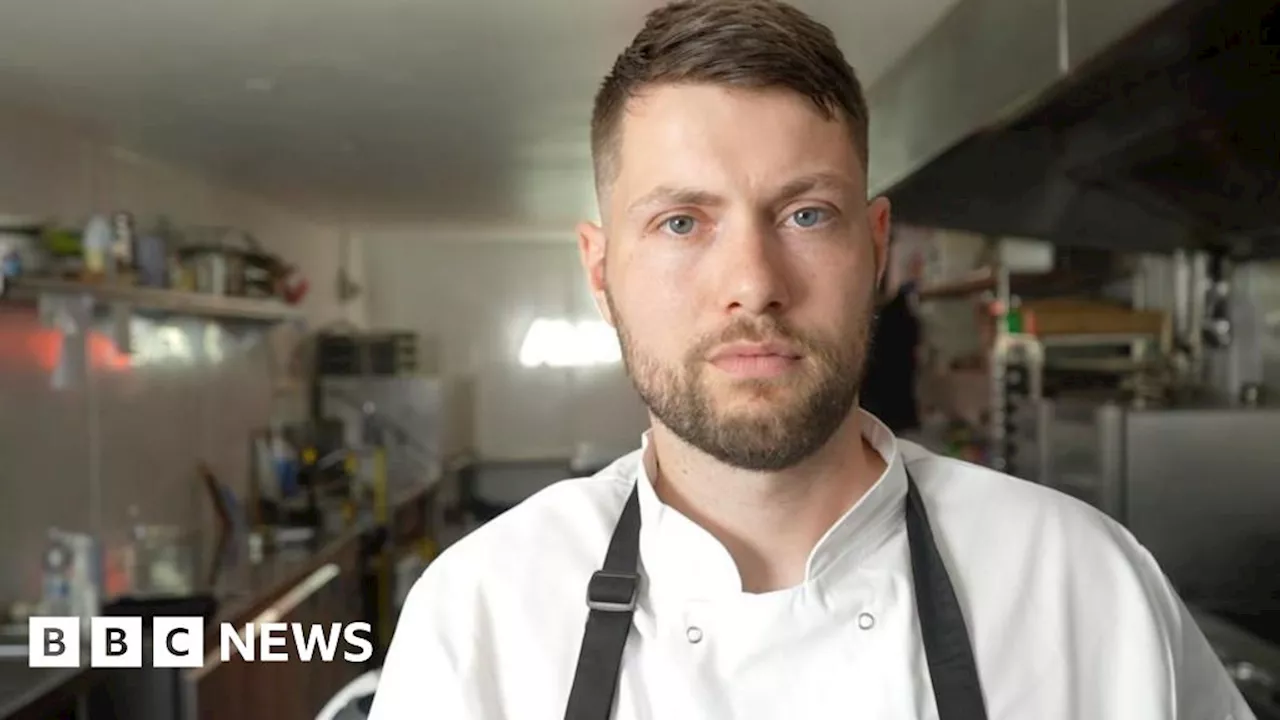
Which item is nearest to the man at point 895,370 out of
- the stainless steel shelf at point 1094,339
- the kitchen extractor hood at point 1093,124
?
the stainless steel shelf at point 1094,339

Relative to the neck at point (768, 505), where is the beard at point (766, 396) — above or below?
above

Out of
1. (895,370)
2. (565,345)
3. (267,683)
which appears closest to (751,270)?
(267,683)

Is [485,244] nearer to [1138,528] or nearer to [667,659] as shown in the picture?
[1138,528]

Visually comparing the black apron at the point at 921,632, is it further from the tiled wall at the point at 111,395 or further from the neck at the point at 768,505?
the tiled wall at the point at 111,395

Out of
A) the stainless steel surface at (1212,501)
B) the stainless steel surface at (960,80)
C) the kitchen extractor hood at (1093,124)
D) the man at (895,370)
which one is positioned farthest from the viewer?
the man at (895,370)

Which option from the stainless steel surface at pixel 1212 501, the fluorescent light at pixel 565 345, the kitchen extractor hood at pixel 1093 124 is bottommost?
the stainless steel surface at pixel 1212 501

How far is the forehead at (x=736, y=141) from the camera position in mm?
627

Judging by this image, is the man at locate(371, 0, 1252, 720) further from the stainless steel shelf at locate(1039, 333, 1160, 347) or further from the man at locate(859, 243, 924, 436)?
the man at locate(859, 243, 924, 436)

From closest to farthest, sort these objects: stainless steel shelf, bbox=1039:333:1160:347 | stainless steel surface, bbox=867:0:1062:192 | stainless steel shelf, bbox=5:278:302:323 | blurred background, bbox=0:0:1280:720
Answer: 1. stainless steel surface, bbox=867:0:1062:192
2. blurred background, bbox=0:0:1280:720
3. stainless steel shelf, bbox=5:278:302:323
4. stainless steel shelf, bbox=1039:333:1160:347

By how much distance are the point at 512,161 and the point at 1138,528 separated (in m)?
1.28

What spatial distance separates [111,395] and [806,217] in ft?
5.53

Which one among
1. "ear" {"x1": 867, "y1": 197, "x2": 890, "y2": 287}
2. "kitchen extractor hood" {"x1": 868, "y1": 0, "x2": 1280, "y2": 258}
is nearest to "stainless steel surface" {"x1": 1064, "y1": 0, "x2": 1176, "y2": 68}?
"kitchen extractor hood" {"x1": 868, "y1": 0, "x2": 1280, "y2": 258}

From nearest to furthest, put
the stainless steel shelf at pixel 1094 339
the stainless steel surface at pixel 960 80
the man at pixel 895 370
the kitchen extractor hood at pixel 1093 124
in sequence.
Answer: the kitchen extractor hood at pixel 1093 124
the stainless steel surface at pixel 960 80
the stainless steel shelf at pixel 1094 339
the man at pixel 895 370

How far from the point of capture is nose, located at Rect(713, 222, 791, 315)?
23.8 inches
